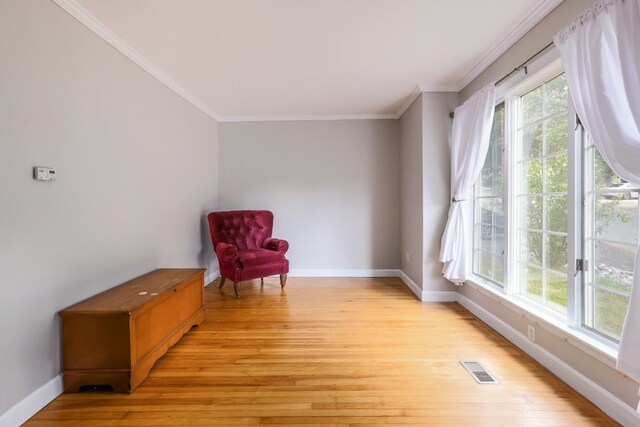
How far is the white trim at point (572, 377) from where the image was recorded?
4.53ft

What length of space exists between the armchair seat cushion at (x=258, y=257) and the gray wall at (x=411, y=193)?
5.75 feet

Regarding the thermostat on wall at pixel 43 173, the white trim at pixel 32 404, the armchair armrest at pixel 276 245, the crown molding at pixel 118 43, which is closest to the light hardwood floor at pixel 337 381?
the white trim at pixel 32 404

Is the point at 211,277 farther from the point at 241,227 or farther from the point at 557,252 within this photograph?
the point at 557,252

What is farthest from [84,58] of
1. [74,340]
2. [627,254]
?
[627,254]

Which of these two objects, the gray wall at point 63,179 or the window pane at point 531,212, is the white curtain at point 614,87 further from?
the gray wall at point 63,179

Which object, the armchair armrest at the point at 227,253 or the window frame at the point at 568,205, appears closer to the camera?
the window frame at the point at 568,205

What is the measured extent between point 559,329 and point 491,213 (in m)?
1.22

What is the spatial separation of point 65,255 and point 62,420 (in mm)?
911

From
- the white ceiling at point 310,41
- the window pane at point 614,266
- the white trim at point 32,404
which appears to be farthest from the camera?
the white ceiling at point 310,41

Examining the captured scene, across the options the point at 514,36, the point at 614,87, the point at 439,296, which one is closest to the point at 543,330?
the point at 439,296

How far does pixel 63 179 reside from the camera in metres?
1.72

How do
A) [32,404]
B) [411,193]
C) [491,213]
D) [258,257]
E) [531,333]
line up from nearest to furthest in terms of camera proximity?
[32,404]
[531,333]
[491,213]
[258,257]
[411,193]

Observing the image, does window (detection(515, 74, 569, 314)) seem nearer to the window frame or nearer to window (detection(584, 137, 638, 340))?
the window frame

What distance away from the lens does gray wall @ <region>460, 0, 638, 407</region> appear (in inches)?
56.0
